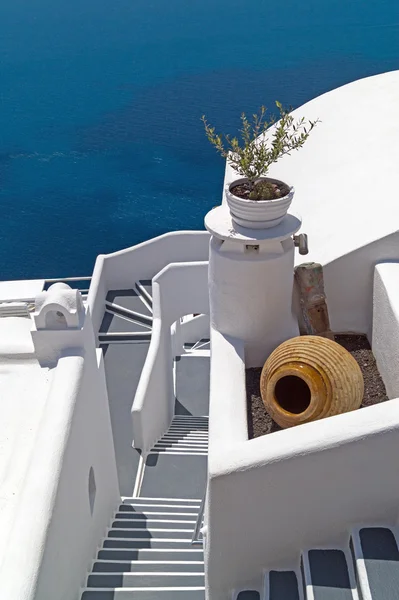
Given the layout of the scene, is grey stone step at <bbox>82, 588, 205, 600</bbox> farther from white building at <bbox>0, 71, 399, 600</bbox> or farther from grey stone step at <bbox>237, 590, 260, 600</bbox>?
grey stone step at <bbox>237, 590, 260, 600</bbox>

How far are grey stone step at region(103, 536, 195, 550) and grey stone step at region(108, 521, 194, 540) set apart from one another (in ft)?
0.47

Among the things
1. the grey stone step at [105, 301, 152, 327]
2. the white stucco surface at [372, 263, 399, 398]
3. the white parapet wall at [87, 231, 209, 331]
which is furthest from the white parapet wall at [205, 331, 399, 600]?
the white parapet wall at [87, 231, 209, 331]

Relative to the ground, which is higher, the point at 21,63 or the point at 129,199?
the point at 21,63

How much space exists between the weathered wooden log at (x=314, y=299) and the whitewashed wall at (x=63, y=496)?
2.95 m

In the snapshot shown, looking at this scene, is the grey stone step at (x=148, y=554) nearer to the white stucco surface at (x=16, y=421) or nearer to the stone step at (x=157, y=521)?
the stone step at (x=157, y=521)

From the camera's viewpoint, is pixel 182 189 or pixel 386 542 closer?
pixel 386 542

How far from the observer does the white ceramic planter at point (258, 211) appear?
6.91 metres

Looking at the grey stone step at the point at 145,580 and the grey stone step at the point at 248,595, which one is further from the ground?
the grey stone step at the point at 145,580

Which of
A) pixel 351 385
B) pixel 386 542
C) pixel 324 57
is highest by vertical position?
pixel 324 57

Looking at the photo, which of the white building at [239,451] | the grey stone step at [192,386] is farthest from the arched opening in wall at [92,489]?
the grey stone step at [192,386]

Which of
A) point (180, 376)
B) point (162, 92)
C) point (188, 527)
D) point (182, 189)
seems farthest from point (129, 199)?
point (188, 527)

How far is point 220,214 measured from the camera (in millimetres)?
7672

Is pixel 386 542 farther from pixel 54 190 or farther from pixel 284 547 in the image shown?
pixel 54 190

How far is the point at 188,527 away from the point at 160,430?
4683mm
